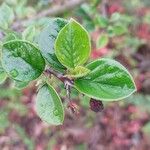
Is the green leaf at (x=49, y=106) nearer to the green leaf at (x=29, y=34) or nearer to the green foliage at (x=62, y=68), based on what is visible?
the green foliage at (x=62, y=68)

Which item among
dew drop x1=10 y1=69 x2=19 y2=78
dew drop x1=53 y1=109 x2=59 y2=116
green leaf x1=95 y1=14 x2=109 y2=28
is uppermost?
dew drop x1=10 y1=69 x2=19 y2=78

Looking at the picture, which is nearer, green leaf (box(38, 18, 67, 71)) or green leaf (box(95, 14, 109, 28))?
green leaf (box(38, 18, 67, 71))

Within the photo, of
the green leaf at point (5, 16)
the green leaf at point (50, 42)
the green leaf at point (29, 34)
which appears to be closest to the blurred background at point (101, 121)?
the green leaf at point (5, 16)

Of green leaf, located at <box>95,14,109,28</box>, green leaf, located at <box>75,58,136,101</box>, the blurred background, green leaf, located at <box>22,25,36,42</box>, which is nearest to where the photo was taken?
green leaf, located at <box>75,58,136,101</box>

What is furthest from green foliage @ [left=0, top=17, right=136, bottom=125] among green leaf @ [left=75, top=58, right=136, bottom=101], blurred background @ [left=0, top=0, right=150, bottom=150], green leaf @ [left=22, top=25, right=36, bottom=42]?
blurred background @ [left=0, top=0, right=150, bottom=150]

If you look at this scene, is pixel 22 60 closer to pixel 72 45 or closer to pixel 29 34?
pixel 72 45

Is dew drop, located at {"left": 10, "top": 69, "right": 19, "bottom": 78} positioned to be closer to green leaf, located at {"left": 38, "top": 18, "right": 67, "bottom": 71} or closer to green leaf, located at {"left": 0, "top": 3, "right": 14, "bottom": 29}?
green leaf, located at {"left": 38, "top": 18, "right": 67, "bottom": 71}

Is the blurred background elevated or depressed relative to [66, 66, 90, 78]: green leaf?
depressed

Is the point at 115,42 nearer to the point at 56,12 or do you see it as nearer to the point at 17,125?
the point at 17,125
